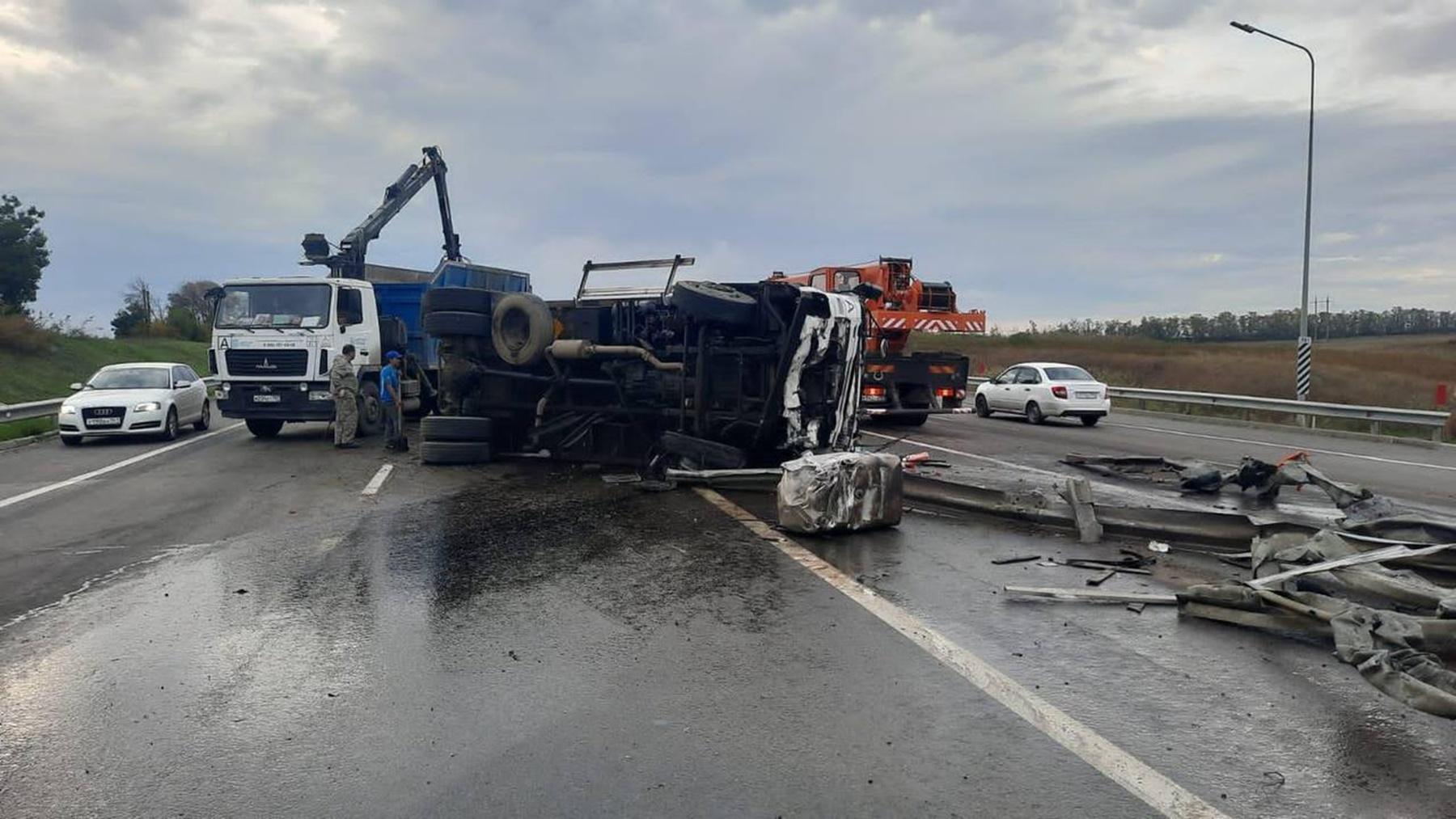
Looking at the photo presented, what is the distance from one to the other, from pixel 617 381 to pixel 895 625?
263 inches

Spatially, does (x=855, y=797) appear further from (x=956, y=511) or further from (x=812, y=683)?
(x=956, y=511)

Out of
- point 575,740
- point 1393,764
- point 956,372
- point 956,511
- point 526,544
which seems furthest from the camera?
point 956,372

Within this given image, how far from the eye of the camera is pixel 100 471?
12.4 metres

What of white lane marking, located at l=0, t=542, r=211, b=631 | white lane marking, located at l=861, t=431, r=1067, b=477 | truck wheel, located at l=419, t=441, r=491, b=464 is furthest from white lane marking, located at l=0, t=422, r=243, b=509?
white lane marking, located at l=861, t=431, r=1067, b=477

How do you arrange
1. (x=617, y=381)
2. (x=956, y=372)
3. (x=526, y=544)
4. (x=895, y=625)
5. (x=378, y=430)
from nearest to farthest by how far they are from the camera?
(x=895, y=625), (x=526, y=544), (x=617, y=381), (x=378, y=430), (x=956, y=372)

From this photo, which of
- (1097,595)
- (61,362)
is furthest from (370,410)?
(61,362)

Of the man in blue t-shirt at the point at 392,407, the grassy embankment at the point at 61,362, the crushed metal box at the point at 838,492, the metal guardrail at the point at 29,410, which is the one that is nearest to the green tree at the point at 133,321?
the grassy embankment at the point at 61,362

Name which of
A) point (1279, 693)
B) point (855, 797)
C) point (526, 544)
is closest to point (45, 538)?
point (526, 544)

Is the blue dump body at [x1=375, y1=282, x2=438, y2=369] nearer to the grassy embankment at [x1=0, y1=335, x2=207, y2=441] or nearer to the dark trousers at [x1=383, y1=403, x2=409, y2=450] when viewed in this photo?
the dark trousers at [x1=383, y1=403, x2=409, y2=450]

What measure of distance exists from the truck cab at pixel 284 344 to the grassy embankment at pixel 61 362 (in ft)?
18.1

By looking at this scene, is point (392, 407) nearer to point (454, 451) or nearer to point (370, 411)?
point (370, 411)

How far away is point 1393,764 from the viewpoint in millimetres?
3549

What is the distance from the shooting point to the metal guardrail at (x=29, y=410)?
56.7ft

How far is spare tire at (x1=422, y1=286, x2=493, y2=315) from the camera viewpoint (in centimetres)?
1200
